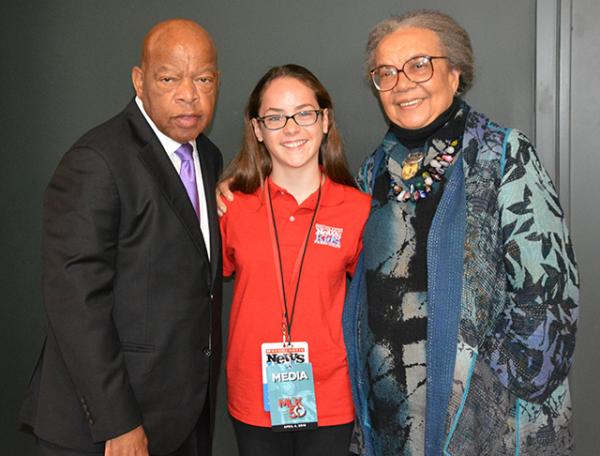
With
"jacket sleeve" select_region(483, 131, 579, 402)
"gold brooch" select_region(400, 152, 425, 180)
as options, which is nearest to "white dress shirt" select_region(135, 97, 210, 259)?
"gold brooch" select_region(400, 152, 425, 180)

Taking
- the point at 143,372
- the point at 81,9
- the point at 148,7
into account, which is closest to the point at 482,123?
the point at 143,372

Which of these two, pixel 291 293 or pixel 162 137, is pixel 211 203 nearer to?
pixel 162 137

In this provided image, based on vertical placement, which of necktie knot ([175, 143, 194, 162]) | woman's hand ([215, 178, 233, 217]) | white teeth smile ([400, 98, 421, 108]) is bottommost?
woman's hand ([215, 178, 233, 217])

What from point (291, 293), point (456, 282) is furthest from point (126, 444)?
point (456, 282)

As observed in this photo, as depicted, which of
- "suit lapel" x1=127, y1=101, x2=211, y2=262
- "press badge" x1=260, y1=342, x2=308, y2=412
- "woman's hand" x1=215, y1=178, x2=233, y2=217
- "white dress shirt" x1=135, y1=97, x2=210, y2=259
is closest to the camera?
"suit lapel" x1=127, y1=101, x2=211, y2=262

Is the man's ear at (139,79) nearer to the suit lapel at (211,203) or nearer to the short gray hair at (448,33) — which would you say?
the suit lapel at (211,203)

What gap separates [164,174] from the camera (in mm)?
1894

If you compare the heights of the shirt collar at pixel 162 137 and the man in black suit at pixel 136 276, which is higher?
the shirt collar at pixel 162 137

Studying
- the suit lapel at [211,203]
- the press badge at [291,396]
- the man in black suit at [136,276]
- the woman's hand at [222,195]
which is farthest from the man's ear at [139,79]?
the press badge at [291,396]

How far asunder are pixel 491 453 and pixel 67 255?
1326 mm

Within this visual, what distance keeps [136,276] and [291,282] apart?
21.6 inches

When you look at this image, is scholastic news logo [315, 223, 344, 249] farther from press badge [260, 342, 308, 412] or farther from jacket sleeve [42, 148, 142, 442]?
jacket sleeve [42, 148, 142, 442]

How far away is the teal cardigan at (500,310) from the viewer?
1.77m

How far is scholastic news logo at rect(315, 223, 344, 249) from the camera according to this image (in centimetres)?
219
